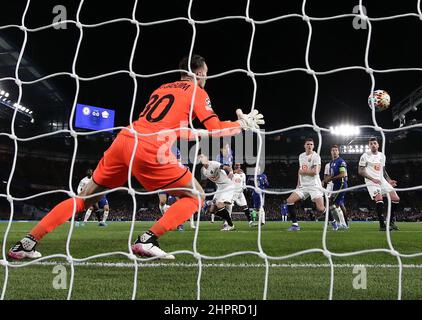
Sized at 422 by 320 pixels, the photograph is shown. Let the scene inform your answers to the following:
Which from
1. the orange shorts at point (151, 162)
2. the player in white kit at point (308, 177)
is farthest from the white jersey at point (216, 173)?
the orange shorts at point (151, 162)

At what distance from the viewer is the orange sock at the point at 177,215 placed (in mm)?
3334

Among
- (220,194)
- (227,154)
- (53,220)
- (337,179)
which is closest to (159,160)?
(53,220)

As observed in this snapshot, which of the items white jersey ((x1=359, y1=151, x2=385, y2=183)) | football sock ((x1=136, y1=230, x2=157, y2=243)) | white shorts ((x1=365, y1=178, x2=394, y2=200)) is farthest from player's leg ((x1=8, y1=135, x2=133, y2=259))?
white jersey ((x1=359, y1=151, x2=385, y2=183))

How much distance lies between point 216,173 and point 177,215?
226 inches

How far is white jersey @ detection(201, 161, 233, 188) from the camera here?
8.89m

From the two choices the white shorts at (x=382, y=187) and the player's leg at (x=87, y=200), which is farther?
the player's leg at (x=87, y=200)

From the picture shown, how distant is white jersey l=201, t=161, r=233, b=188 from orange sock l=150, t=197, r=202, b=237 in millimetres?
5406

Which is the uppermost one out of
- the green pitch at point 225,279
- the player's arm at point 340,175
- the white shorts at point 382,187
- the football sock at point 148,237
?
the player's arm at point 340,175

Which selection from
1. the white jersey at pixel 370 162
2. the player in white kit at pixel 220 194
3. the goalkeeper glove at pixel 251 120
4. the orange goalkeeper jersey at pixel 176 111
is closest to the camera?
the goalkeeper glove at pixel 251 120

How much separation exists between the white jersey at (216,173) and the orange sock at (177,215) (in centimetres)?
541

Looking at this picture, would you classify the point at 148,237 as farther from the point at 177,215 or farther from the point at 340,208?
the point at 340,208

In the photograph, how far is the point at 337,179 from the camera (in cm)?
887

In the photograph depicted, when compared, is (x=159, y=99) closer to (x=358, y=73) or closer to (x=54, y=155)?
(x=358, y=73)

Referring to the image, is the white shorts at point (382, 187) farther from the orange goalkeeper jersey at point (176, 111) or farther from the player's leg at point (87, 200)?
the player's leg at point (87, 200)
